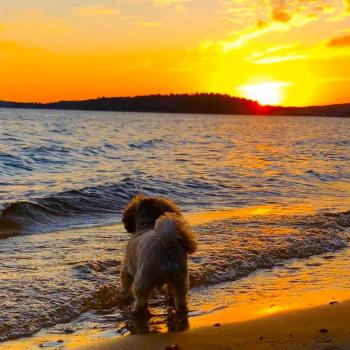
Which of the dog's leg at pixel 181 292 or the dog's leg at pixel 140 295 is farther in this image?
the dog's leg at pixel 181 292

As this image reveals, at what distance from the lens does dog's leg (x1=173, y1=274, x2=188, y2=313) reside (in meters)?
5.71

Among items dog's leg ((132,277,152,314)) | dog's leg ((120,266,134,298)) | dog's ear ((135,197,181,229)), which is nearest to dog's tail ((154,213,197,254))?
dog's leg ((132,277,152,314))

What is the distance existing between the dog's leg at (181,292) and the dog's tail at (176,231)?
0.98ft

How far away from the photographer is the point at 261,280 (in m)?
7.21

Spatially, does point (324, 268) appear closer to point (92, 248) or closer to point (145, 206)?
point (145, 206)

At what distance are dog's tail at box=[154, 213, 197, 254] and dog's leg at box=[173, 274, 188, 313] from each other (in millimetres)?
298

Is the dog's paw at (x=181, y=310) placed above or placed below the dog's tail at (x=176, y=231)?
below

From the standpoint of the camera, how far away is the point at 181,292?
5.81 metres

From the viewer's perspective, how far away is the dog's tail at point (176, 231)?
5562 millimetres

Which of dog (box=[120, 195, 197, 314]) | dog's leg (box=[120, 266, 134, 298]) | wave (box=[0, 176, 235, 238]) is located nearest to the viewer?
dog (box=[120, 195, 197, 314])

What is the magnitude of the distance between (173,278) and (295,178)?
15.2 m

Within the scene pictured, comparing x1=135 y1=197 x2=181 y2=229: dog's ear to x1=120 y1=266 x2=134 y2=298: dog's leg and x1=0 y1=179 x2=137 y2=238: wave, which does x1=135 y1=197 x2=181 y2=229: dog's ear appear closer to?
x1=120 y1=266 x2=134 y2=298: dog's leg

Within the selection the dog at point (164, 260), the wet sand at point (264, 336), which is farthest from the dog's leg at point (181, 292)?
the wet sand at point (264, 336)

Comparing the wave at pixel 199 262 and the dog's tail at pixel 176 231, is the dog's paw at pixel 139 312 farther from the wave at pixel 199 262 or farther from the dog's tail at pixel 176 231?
the dog's tail at pixel 176 231
